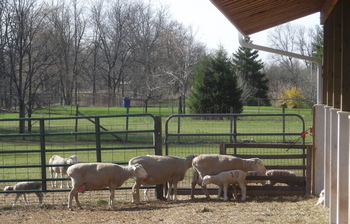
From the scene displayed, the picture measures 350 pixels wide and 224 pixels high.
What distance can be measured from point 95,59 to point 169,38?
9.32 metres

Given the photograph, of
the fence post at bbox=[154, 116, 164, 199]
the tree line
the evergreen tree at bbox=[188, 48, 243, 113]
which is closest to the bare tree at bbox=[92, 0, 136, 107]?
the tree line

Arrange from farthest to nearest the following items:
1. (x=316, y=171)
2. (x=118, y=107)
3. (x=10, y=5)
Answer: (x=118, y=107)
(x=10, y=5)
(x=316, y=171)

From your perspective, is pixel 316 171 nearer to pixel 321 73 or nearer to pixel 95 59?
pixel 321 73

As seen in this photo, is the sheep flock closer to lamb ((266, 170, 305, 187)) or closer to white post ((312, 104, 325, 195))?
lamb ((266, 170, 305, 187))

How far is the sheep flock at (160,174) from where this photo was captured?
30.5ft

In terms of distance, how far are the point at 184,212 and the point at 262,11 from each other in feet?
11.6

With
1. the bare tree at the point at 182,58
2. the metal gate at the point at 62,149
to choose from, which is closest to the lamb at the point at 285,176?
the metal gate at the point at 62,149

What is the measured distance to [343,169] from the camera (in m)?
5.95

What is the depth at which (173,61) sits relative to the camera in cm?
5222

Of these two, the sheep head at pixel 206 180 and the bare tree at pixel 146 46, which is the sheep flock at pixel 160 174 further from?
the bare tree at pixel 146 46

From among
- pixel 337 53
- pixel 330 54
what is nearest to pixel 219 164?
pixel 330 54

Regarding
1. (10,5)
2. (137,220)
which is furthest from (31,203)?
(10,5)

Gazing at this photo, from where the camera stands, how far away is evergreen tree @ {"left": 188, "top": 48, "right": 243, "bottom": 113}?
1347 inches

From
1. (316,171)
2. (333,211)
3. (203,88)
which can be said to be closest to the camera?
(333,211)
